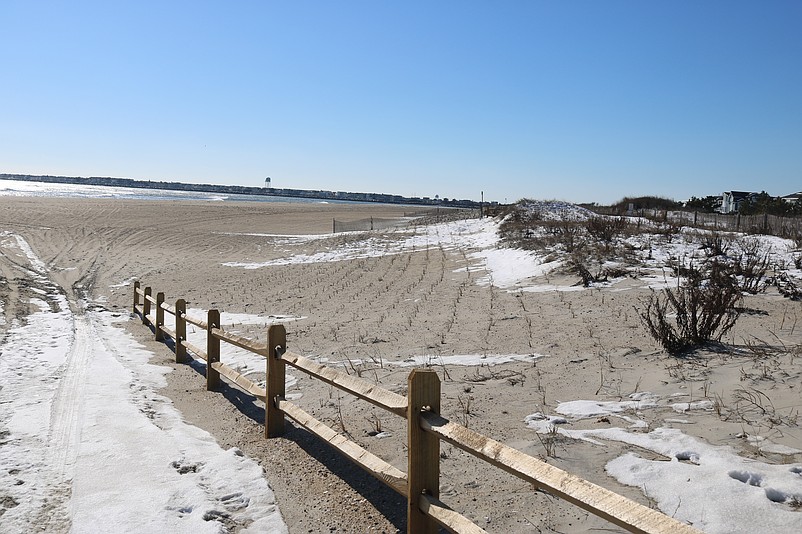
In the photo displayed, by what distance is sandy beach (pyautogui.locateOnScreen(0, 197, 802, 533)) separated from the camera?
484 centimetres

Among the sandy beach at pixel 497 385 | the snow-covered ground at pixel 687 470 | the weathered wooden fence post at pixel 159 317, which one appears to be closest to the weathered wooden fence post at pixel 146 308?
the sandy beach at pixel 497 385

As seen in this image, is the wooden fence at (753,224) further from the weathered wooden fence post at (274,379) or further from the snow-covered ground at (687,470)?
the weathered wooden fence post at (274,379)

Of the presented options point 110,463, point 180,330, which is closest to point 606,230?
point 180,330

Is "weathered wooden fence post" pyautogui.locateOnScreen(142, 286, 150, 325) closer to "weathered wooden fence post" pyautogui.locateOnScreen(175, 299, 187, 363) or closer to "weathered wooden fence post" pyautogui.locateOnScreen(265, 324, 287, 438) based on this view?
"weathered wooden fence post" pyautogui.locateOnScreen(175, 299, 187, 363)

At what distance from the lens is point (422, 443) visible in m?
3.96

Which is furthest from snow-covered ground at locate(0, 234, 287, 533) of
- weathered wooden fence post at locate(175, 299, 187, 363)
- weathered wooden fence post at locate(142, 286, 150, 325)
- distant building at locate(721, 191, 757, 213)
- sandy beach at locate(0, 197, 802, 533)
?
distant building at locate(721, 191, 757, 213)

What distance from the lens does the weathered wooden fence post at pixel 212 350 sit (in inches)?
356

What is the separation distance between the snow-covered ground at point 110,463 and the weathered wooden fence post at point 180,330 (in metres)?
0.94

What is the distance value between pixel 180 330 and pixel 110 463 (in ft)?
18.0

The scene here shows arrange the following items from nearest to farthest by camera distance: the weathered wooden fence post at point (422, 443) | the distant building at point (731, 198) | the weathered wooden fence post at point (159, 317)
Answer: the weathered wooden fence post at point (422, 443)
the weathered wooden fence post at point (159, 317)
the distant building at point (731, 198)

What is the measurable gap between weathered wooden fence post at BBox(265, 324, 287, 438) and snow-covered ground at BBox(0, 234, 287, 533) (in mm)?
551

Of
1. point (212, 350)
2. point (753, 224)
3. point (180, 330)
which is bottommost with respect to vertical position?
point (180, 330)

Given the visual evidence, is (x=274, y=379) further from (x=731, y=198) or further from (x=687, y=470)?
(x=731, y=198)

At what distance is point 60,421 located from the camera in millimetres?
7184
